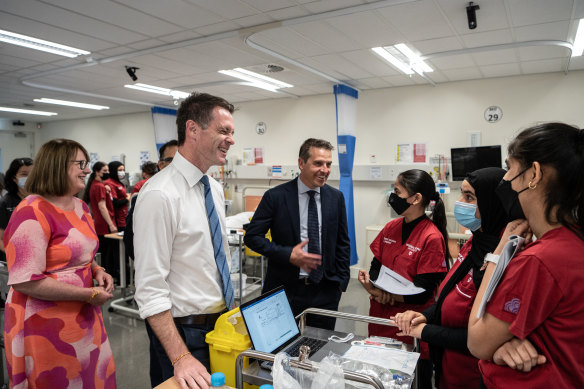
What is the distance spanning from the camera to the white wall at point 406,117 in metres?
4.68

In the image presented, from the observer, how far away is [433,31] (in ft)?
10.8

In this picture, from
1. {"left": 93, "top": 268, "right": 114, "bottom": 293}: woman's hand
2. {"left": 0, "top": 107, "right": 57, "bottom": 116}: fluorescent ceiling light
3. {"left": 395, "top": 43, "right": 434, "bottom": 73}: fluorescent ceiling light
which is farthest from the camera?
{"left": 0, "top": 107, "right": 57, "bottom": 116}: fluorescent ceiling light

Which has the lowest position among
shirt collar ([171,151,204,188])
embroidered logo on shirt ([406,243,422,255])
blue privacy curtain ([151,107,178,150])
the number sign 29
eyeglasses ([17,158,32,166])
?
embroidered logo on shirt ([406,243,422,255])

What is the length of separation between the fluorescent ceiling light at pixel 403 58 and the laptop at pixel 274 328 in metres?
3.11

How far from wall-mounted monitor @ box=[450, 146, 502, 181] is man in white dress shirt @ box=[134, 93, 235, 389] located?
4.28m

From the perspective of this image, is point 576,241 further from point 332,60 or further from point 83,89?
point 83,89

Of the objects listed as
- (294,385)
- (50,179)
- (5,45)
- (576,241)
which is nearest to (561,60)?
(576,241)

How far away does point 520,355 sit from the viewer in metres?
0.99

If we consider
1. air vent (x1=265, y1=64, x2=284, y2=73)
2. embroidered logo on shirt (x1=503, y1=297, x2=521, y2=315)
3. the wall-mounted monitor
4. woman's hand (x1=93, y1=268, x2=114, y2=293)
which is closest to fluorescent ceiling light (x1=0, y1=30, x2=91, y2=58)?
air vent (x1=265, y1=64, x2=284, y2=73)

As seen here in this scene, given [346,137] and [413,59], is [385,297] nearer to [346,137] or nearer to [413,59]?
[413,59]

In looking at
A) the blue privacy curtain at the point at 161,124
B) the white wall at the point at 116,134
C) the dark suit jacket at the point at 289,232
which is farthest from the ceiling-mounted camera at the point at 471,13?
the white wall at the point at 116,134

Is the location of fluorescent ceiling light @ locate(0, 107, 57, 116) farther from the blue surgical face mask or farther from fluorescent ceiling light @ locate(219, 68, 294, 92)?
the blue surgical face mask

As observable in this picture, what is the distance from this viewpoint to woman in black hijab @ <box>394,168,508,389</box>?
4.54 ft

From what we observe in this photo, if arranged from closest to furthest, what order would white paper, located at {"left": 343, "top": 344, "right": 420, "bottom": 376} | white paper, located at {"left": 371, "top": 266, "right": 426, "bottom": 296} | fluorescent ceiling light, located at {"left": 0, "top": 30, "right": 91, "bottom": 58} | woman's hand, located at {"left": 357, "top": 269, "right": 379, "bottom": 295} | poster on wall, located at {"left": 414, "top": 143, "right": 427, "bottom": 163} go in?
white paper, located at {"left": 343, "top": 344, "right": 420, "bottom": 376} < white paper, located at {"left": 371, "top": 266, "right": 426, "bottom": 296} < woman's hand, located at {"left": 357, "top": 269, "right": 379, "bottom": 295} < fluorescent ceiling light, located at {"left": 0, "top": 30, "right": 91, "bottom": 58} < poster on wall, located at {"left": 414, "top": 143, "right": 427, "bottom": 163}
